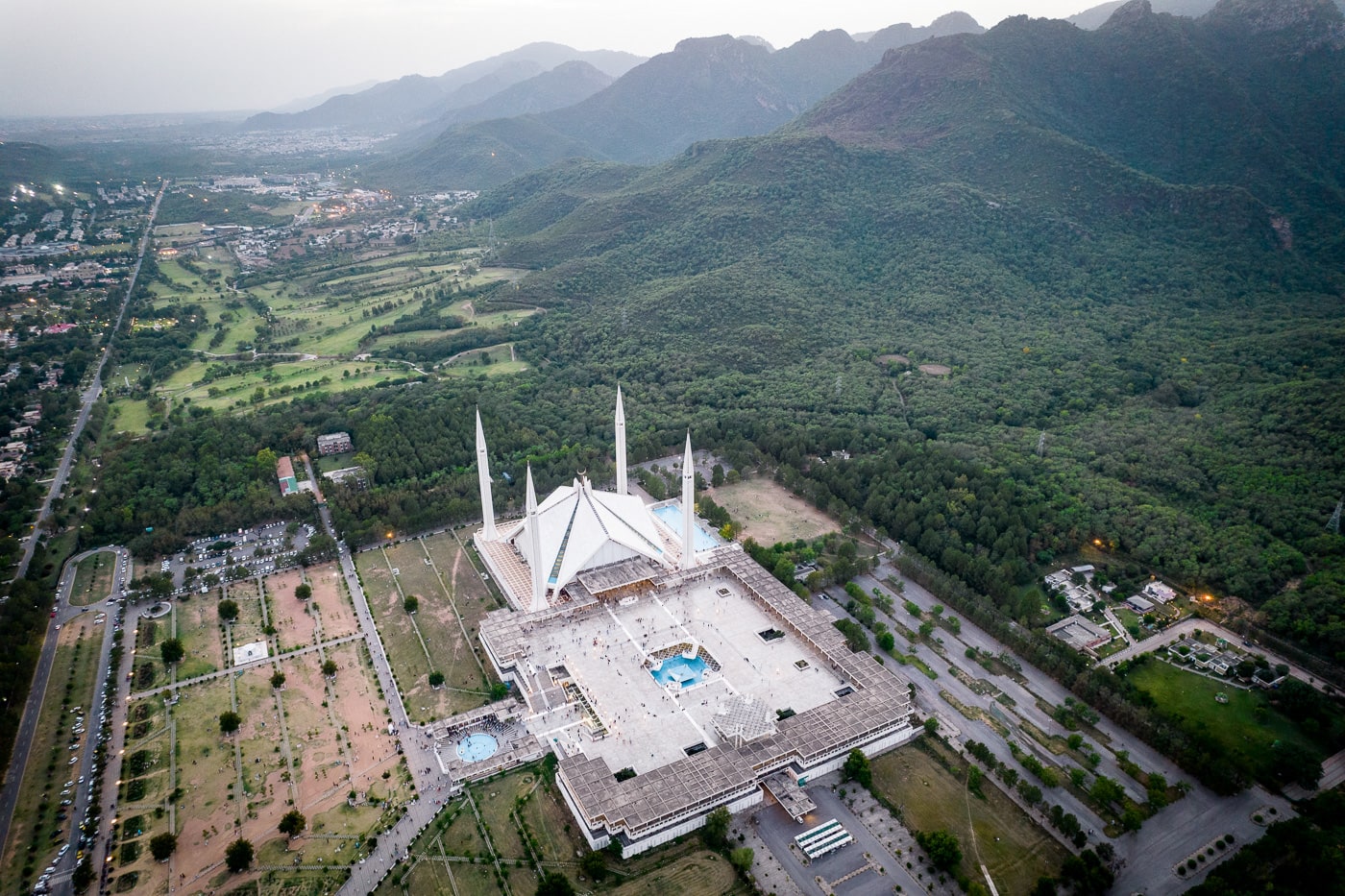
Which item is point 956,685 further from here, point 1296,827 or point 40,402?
point 40,402

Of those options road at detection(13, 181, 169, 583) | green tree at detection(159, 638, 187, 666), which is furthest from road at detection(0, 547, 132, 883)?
green tree at detection(159, 638, 187, 666)

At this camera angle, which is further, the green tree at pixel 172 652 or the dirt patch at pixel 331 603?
the dirt patch at pixel 331 603

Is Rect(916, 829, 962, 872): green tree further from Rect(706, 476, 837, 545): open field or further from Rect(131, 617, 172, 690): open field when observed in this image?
Rect(131, 617, 172, 690): open field

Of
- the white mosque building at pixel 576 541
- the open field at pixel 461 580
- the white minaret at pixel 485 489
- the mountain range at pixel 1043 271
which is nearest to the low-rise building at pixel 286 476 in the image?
the open field at pixel 461 580

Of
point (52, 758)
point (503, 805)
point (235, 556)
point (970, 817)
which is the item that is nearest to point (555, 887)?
point (503, 805)

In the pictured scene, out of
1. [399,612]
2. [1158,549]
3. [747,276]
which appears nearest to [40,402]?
[399,612]

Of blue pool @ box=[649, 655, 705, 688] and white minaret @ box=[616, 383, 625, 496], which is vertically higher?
white minaret @ box=[616, 383, 625, 496]

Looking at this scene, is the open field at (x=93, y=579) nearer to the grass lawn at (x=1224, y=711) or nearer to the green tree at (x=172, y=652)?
the green tree at (x=172, y=652)
